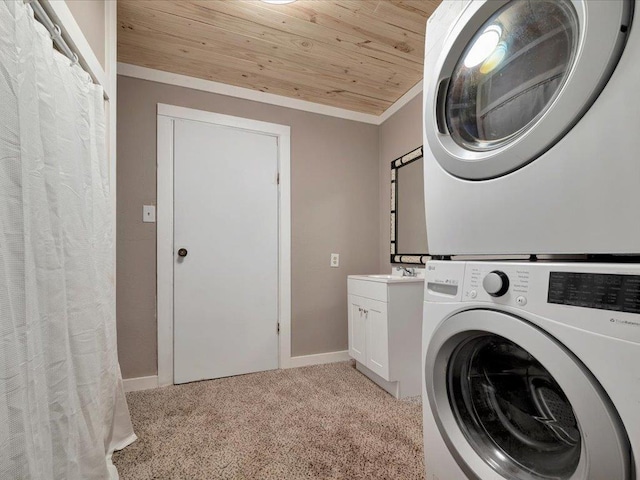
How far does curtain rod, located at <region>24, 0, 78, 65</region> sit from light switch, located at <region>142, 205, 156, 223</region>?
1036 millimetres

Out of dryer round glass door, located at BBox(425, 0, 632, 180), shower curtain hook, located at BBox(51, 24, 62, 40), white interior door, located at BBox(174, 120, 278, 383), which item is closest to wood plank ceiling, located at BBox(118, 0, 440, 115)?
white interior door, located at BBox(174, 120, 278, 383)

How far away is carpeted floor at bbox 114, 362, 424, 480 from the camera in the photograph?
3.98 ft

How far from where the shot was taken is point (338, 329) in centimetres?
255

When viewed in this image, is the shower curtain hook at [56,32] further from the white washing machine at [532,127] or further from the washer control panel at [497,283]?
the washer control panel at [497,283]

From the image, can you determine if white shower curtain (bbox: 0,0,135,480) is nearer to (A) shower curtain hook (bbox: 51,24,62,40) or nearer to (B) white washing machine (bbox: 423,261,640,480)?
(A) shower curtain hook (bbox: 51,24,62,40)

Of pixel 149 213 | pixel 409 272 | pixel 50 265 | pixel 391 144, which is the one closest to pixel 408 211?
pixel 409 272

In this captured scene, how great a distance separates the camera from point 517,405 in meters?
0.80

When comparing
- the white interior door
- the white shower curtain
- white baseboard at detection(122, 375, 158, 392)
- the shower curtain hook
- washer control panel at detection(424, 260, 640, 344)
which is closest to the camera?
washer control panel at detection(424, 260, 640, 344)

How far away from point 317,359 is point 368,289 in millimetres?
856

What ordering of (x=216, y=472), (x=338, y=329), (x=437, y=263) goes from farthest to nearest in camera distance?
(x=338, y=329), (x=216, y=472), (x=437, y=263)

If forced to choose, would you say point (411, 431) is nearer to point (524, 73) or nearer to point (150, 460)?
point (150, 460)

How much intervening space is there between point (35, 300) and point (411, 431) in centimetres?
161

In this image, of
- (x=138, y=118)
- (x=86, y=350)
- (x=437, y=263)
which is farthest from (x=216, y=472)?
(x=138, y=118)

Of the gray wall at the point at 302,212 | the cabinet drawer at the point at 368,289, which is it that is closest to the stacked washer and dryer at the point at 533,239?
the cabinet drawer at the point at 368,289
